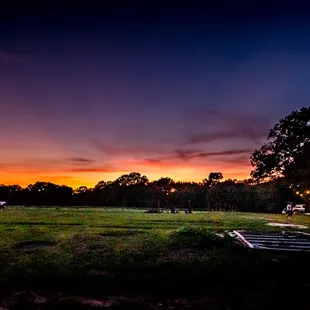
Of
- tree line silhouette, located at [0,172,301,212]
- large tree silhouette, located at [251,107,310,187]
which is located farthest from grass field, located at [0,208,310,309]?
tree line silhouette, located at [0,172,301,212]

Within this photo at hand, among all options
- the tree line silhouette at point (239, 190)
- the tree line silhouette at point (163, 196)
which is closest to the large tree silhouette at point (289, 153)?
the tree line silhouette at point (239, 190)

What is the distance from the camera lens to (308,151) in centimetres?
2173

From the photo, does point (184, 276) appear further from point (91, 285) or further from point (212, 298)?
point (91, 285)

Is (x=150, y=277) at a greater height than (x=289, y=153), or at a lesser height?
lesser

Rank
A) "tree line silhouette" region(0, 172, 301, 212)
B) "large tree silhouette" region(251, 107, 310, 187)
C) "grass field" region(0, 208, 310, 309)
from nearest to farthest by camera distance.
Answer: "grass field" region(0, 208, 310, 309) < "large tree silhouette" region(251, 107, 310, 187) < "tree line silhouette" region(0, 172, 301, 212)

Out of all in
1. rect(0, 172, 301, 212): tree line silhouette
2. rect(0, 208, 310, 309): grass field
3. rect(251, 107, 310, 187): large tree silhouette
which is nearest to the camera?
rect(0, 208, 310, 309): grass field

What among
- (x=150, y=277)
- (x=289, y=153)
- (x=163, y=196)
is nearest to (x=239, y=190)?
(x=163, y=196)

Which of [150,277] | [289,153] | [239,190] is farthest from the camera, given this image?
[239,190]

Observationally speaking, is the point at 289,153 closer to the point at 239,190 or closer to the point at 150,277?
the point at 150,277

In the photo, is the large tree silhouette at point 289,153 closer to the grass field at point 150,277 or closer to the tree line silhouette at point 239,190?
the tree line silhouette at point 239,190

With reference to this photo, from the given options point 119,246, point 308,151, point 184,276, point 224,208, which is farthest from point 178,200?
point 184,276

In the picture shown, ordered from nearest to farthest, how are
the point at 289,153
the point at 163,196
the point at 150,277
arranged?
the point at 150,277, the point at 289,153, the point at 163,196

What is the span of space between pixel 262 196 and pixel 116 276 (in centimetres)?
7065

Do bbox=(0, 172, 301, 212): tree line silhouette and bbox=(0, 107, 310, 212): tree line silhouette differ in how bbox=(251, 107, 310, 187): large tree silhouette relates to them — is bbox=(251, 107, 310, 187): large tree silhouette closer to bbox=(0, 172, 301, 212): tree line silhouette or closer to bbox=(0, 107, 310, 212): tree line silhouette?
bbox=(0, 107, 310, 212): tree line silhouette
